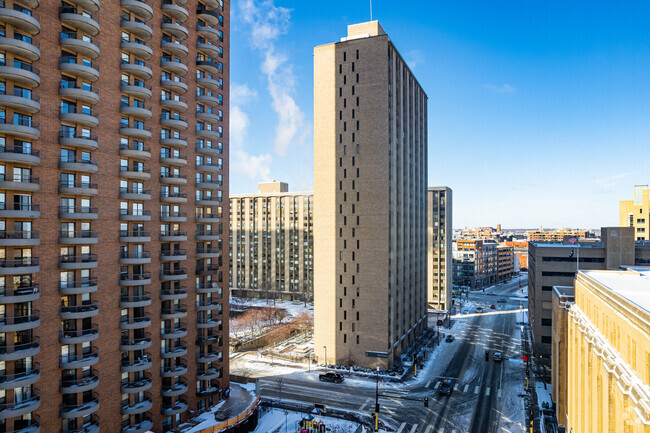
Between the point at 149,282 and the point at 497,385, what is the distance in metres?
58.6

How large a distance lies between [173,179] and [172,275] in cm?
1157

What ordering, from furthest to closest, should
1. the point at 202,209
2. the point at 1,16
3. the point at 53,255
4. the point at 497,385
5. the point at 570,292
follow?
the point at 497,385 < the point at 570,292 < the point at 202,209 < the point at 53,255 < the point at 1,16

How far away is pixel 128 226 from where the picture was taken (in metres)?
44.9

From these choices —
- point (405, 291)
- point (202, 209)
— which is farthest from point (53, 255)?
point (405, 291)

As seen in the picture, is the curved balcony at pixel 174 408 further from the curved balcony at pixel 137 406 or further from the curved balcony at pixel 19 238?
the curved balcony at pixel 19 238

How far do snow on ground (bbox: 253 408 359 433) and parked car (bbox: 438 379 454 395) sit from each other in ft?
57.9

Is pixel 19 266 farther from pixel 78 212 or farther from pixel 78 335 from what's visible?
pixel 78 335

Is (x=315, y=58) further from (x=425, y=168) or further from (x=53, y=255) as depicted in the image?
(x=53, y=255)

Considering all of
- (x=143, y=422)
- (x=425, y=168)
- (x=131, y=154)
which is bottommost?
(x=143, y=422)

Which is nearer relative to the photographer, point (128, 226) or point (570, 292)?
point (128, 226)

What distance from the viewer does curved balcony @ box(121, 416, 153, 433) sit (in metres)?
42.9

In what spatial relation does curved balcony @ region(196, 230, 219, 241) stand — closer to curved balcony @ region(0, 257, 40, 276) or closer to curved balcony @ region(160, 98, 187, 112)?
curved balcony @ region(160, 98, 187, 112)

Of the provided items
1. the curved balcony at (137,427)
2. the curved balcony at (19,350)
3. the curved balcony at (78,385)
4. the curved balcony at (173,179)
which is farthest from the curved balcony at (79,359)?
the curved balcony at (173,179)

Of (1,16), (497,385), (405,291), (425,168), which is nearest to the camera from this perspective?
(1,16)
